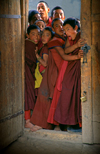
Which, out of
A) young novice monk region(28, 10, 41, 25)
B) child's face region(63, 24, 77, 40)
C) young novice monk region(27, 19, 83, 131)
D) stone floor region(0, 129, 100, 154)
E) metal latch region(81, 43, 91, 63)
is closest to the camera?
stone floor region(0, 129, 100, 154)

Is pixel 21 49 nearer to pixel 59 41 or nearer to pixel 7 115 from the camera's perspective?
pixel 59 41

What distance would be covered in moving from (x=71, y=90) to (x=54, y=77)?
1.27 feet

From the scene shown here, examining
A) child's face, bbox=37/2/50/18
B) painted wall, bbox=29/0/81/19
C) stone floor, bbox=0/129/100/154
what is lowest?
stone floor, bbox=0/129/100/154

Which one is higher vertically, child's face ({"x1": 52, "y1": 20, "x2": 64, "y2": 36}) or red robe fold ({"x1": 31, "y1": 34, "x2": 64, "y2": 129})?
child's face ({"x1": 52, "y1": 20, "x2": 64, "y2": 36})

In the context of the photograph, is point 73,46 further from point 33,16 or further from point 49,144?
point 33,16

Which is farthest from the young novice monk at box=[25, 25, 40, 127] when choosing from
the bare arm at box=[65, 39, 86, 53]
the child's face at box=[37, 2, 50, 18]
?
the child's face at box=[37, 2, 50, 18]

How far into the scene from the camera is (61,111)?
2.98 meters

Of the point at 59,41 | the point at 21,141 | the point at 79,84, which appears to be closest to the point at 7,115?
the point at 21,141

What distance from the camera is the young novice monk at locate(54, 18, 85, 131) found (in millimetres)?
2926

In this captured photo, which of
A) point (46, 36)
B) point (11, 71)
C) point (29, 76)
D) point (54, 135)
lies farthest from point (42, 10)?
point (54, 135)

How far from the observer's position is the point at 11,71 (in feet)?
9.21

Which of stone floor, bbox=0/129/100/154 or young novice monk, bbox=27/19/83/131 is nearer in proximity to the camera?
stone floor, bbox=0/129/100/154

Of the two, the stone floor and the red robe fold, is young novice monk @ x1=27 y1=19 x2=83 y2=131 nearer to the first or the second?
the red robe fold

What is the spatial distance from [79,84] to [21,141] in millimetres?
1197
